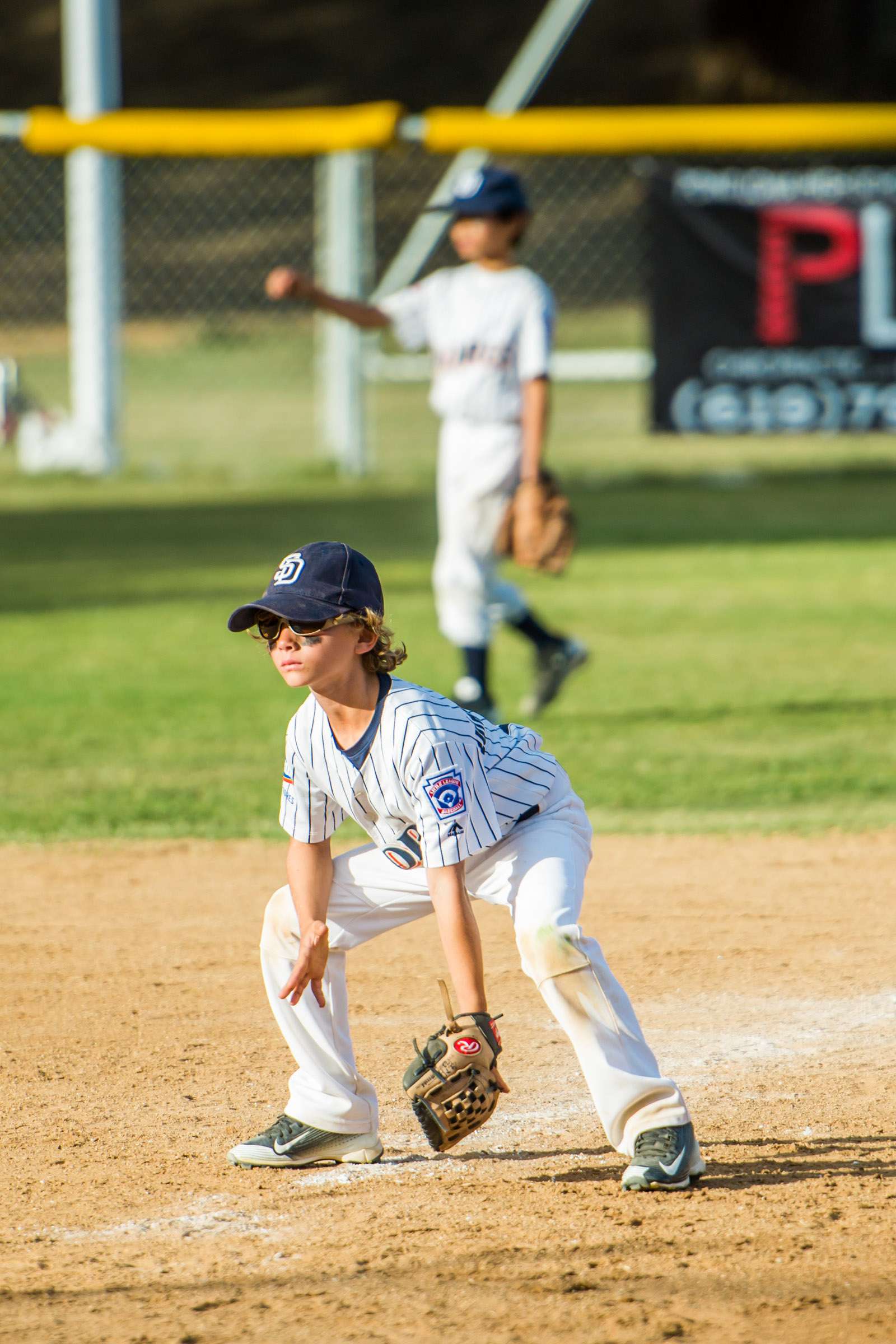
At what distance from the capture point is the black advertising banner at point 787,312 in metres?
13.3

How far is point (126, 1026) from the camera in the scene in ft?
13.6

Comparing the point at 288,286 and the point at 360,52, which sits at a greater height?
the point at 360,52

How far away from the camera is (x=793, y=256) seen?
1344 centimetres

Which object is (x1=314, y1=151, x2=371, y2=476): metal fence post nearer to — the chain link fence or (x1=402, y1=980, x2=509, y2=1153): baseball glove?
the chain link fence

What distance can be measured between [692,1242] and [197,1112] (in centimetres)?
113

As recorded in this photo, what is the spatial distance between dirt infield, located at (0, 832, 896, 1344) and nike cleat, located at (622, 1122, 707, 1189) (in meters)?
0.04

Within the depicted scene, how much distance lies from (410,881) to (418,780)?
10.7 inches

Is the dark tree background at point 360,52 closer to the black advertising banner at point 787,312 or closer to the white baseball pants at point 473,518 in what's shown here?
the black advertising banner at point 787,312

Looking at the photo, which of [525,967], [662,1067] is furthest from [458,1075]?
[662,1067]

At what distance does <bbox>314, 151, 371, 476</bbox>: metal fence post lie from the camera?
44.7ft

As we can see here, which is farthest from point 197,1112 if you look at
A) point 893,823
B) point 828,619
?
point 828,619

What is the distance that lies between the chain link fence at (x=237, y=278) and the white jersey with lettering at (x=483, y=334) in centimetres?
890

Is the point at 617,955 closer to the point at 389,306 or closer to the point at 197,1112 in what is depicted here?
the point at 197,1112

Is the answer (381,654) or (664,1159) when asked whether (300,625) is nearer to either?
(381,654)
